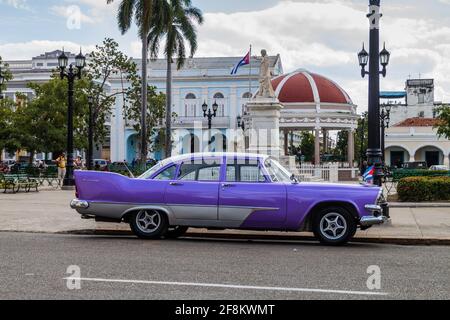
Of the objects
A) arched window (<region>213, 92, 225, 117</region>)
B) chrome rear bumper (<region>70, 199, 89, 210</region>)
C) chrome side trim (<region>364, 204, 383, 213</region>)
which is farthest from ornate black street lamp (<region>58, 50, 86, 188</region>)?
arched window (<region>213, 92, 225, 117</region>)

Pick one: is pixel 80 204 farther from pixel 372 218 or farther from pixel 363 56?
pixel 363 56

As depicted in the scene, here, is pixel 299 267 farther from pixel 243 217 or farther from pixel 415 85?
pixel 415 85

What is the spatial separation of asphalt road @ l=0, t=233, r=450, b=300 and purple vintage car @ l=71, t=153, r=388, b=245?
413 mm

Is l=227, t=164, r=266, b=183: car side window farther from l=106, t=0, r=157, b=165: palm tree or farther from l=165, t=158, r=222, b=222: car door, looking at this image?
l=106, t=0, r=157, b=165: palm tree

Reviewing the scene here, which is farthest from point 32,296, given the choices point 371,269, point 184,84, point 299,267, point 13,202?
point 184,84

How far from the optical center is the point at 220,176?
38.1 feet

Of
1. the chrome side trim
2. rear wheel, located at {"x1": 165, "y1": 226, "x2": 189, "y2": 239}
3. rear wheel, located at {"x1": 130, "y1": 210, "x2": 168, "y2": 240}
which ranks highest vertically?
the chrome side trim

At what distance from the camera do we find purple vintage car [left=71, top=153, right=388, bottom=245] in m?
11.1

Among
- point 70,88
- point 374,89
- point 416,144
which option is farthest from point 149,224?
point 416,144

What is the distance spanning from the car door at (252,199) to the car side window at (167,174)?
1005 mm

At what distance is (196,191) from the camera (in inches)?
454

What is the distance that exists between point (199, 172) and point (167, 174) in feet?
2.06

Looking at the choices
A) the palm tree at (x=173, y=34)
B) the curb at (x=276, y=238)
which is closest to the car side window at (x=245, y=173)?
the curb at (x=276, y=238)

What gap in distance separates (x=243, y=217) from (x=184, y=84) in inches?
2291
